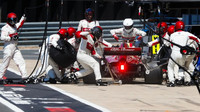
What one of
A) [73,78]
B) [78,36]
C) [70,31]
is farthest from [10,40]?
[70,31]

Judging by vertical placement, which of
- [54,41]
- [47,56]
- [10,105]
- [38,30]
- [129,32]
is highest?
[38,30]

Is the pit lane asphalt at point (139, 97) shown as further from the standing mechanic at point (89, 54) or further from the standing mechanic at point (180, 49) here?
the standing mechanic at point (180, 49)

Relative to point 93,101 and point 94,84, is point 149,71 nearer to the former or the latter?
point 94,84

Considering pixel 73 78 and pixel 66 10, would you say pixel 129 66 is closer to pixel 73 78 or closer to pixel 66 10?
pixel 73 78

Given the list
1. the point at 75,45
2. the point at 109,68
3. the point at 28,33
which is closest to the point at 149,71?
the point at 109,68

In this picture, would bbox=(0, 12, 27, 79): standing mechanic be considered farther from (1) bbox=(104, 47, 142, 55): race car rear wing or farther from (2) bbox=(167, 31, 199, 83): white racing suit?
(2) bbox=(167, 31, 199, 83): white racing suit

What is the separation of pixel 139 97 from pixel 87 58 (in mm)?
2998

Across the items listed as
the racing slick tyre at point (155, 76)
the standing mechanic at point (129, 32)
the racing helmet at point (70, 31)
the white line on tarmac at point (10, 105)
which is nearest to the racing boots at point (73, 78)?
the racing helmet at point (70, 31)

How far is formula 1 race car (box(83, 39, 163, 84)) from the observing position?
1930 centimetres

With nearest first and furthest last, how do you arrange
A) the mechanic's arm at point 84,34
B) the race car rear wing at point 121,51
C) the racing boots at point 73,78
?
the mechanic's arm at point 84,34 → the racing boots at point 73,78 → the race car rear wing at point 121,51

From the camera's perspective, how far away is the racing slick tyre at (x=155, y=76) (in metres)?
19.3

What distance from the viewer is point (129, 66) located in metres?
19.4

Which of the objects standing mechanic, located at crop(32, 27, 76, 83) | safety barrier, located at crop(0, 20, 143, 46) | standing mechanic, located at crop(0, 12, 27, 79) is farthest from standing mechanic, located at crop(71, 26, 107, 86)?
safety barrier, located at crop(0, 20, 143, 46)

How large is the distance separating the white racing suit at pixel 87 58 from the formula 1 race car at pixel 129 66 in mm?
433
